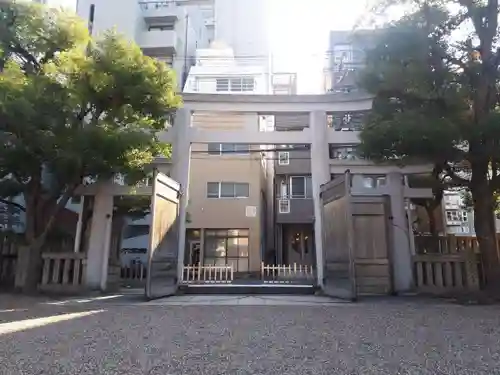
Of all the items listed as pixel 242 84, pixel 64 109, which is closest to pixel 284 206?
pixel 242 84

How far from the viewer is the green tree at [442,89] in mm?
5527

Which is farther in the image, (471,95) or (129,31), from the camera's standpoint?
(129,31)

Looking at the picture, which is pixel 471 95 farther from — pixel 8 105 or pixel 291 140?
pixel 8 105

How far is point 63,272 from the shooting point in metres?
6.96

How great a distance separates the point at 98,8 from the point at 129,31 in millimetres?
1627

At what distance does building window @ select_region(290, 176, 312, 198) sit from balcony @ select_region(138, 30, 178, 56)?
652 cm

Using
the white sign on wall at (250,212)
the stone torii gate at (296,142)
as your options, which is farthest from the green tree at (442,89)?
the white sign on wall at (250,212)

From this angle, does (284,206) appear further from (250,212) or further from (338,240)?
(338,240)

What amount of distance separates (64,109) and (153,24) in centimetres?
1177

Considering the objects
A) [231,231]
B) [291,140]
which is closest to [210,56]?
[231,231]

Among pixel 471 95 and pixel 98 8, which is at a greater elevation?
pixel 98 8

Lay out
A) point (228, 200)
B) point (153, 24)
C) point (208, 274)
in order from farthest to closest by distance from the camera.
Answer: point (153, 24)
point (228, 200)
point (208, 274)

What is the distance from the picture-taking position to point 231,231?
14.6 m

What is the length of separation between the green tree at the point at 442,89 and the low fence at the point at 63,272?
4.97 m
